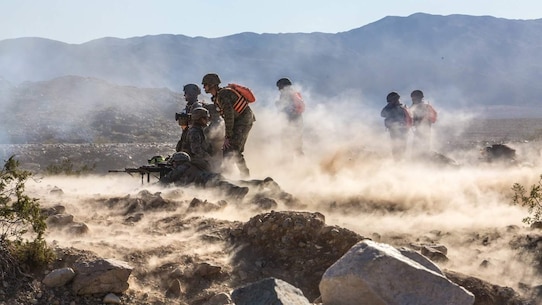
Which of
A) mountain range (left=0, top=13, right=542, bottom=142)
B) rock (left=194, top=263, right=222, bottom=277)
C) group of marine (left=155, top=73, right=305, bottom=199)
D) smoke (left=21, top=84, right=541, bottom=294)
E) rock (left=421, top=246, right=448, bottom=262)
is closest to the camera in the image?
rock (left=194, top=263, right=222, bottom=277)

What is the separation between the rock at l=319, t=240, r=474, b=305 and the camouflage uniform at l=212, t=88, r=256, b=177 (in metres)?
7.16

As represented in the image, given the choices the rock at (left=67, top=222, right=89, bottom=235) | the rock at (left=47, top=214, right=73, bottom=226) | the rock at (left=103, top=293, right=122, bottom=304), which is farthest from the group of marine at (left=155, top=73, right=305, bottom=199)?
the rock at (left=103, top=293, right=122, bottom=304)

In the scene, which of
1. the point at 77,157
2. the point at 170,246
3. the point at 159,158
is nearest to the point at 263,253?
the point at 170,246

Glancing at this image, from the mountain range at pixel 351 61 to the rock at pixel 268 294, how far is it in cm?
5016

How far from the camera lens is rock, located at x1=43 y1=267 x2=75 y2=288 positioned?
509cm

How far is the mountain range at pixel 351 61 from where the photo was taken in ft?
211

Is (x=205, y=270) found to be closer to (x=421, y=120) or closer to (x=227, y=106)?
(x=227, y=106)

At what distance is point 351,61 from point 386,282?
285 feet

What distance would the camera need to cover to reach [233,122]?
11219 millimetres

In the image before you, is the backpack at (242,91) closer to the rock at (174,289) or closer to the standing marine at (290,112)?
the standing marine at (290,112)

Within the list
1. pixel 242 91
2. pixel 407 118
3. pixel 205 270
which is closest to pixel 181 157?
pixel 242 91

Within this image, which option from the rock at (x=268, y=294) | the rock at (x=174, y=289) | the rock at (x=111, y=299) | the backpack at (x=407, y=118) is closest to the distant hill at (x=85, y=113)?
the backpack at (x=407, y=118)

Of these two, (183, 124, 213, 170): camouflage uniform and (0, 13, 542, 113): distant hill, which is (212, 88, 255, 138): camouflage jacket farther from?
(0, 13, 542, 113): distant hill

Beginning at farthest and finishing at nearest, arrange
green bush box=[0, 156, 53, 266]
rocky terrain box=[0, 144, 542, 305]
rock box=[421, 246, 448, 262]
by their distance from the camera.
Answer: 1. rock box=[421, 246, 448, 262]
2. rocky terrain box=[0, 144, 542, 305]
3. green bush box=[0, 156, 53, 266]
